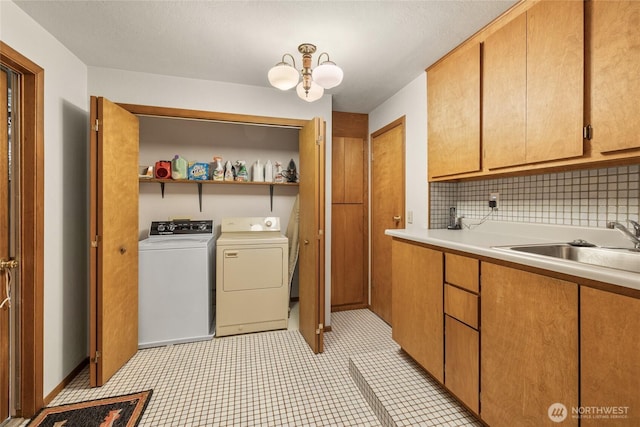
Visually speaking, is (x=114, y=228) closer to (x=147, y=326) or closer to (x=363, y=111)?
(x=147, y=326)

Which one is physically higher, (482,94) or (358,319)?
(482,94)

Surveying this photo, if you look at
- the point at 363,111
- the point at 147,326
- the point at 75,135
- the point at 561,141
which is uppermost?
the point at 363,111

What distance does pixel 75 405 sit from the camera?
1.69 m

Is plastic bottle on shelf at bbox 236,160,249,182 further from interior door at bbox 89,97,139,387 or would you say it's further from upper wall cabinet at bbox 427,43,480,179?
upper wall cabinet at bbox 427,43,480,179

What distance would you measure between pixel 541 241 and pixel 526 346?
763mm

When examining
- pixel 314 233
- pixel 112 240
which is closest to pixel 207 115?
pixel 112 240

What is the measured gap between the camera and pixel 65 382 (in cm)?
189

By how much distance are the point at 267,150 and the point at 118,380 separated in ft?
8.08

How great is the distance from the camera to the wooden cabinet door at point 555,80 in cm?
126

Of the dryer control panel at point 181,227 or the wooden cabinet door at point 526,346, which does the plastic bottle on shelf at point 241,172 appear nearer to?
the dryer control panel at point 181,227

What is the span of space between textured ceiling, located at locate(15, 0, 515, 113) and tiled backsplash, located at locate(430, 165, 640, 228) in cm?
104

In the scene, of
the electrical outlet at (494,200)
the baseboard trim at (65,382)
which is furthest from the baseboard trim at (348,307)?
the baseboard trim at (65,382)

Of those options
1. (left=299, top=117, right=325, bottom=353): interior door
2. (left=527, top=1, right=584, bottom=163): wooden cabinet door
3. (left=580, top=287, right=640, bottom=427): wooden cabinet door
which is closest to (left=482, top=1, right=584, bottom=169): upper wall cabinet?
(left=527, top=1, right=584, bottom=163): wooden cabinet door

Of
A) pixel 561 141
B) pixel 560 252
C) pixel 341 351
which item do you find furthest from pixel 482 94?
pixel 341 351
